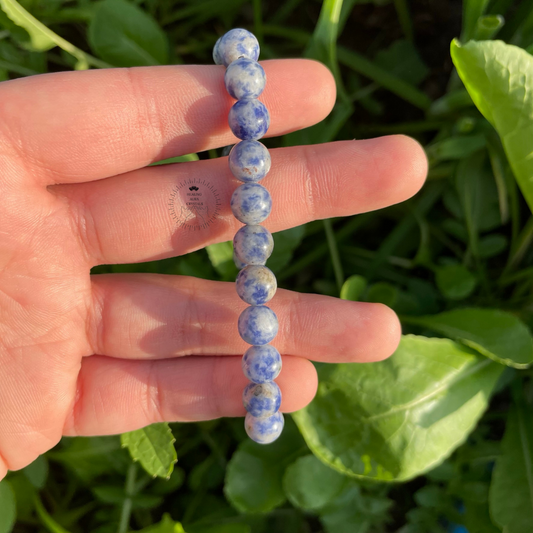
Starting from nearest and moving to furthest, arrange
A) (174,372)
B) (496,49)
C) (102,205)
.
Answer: (496,49) < (102,205) < (174,372)

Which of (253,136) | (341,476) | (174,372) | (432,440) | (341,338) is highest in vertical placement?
(253,136)

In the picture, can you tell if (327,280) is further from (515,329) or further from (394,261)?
(515,329)

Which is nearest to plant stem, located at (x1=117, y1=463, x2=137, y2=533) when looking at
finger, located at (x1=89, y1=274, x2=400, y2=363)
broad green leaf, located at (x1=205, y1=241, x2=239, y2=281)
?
finger, located at (x1=89, y1=274, x2=400, y2=363)

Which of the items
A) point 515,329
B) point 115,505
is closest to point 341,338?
point 515,329

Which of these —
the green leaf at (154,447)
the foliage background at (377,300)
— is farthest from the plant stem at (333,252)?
the green leaf at (154,447)

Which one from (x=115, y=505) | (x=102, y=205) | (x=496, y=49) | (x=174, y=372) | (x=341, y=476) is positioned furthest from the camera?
(x=115, y=505)

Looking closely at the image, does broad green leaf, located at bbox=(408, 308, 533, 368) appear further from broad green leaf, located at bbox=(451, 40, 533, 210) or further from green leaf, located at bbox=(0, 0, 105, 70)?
green leaf, located at bbox=(0, 0, 105, 70)

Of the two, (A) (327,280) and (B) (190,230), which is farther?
(A) (327,280)
